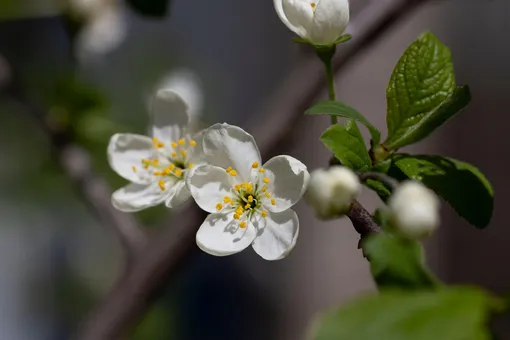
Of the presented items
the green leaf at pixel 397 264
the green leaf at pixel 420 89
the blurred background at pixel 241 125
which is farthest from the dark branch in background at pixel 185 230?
the blurred background at pixel 241 125

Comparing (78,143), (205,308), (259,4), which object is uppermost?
(78,143)

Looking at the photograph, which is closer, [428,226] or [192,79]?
[428,226]

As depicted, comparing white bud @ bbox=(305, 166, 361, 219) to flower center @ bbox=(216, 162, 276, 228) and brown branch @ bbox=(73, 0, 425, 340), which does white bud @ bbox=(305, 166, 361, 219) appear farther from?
brown branch @ bbox=(73, 0, 425, 340)

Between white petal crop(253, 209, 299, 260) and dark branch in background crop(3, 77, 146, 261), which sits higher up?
white petal crop(253, 209, 299, 260)

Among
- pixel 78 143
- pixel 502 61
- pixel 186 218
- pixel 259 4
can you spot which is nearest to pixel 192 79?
pixel 78 143

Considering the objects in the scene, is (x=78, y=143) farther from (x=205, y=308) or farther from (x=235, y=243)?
(x=205, y=308)

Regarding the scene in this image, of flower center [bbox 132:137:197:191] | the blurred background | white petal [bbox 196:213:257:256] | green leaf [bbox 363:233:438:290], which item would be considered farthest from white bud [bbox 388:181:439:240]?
the blurred background

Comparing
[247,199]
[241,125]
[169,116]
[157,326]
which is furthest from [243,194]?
[157,326]
